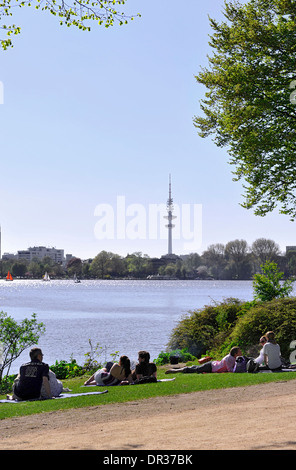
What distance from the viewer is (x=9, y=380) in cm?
2225

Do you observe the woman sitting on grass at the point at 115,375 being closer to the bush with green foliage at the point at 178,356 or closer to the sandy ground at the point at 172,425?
the sandy ground at the point at 172,425

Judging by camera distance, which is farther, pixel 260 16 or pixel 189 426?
pixel 260 16

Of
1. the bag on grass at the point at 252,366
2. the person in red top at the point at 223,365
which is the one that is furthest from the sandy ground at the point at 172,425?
the person in red top at the point at 223,365

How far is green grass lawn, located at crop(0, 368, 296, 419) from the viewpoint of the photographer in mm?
14172

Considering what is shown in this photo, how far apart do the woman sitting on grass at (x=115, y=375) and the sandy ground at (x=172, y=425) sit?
9.49 ft

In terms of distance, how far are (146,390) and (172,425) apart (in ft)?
17.0

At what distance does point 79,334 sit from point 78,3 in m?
38.8

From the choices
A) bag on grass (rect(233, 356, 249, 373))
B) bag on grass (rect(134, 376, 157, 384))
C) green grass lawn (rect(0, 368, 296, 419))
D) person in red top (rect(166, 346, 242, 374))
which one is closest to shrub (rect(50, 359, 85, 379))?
green grass lawn (rect(0, 368, 296, 419))

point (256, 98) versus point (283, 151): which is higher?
point (256, 98)

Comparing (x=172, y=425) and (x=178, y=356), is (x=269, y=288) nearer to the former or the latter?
(x=178, y=356)

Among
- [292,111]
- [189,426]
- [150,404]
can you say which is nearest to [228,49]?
[292,111]

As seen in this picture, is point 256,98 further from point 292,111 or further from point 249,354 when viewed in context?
point 249,354

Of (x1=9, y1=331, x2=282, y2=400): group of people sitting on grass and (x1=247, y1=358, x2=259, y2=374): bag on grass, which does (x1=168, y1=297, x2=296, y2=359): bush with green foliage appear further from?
(x1=247, y1=358, x2=259, y2=374): bag on grass

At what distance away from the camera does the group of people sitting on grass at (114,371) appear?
50.4 feet
